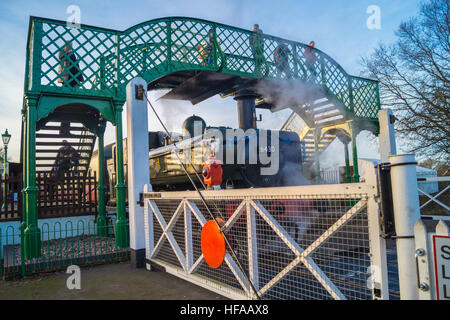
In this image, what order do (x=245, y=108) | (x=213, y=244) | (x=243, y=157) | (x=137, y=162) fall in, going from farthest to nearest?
(x=245, y=108), (x=243, y=157), (x=137, y=162), (x=213, y=244)

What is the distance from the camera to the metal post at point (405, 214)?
5.63 ft

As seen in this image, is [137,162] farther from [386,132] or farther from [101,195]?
[386,132]

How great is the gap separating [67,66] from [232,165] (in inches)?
160

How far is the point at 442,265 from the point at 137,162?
5.03m

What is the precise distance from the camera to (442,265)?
1.57 m

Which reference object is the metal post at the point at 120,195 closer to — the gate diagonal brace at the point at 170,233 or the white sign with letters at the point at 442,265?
the gate diagonal brace at the point at 170,233

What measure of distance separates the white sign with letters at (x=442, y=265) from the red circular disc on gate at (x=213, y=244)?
210 centimetres

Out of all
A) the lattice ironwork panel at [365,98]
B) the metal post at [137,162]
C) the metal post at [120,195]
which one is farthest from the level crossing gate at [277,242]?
the lattice ironwork panel at [365,98]

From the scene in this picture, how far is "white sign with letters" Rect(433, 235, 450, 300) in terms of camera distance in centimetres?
155

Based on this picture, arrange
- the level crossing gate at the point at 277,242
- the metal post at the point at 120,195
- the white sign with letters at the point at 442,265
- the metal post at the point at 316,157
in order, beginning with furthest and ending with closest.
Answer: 1. the metal post at the point at 316,157
2. the metal post at the point at 120,195
3. the level crossing gate at the point at 277,242
4. the white sign with letters at the point at 442,265

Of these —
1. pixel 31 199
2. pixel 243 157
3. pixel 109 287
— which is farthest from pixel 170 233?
pixel 243 157

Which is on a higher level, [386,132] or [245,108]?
[245,108]

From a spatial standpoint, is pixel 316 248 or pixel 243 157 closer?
pixel 316 248
